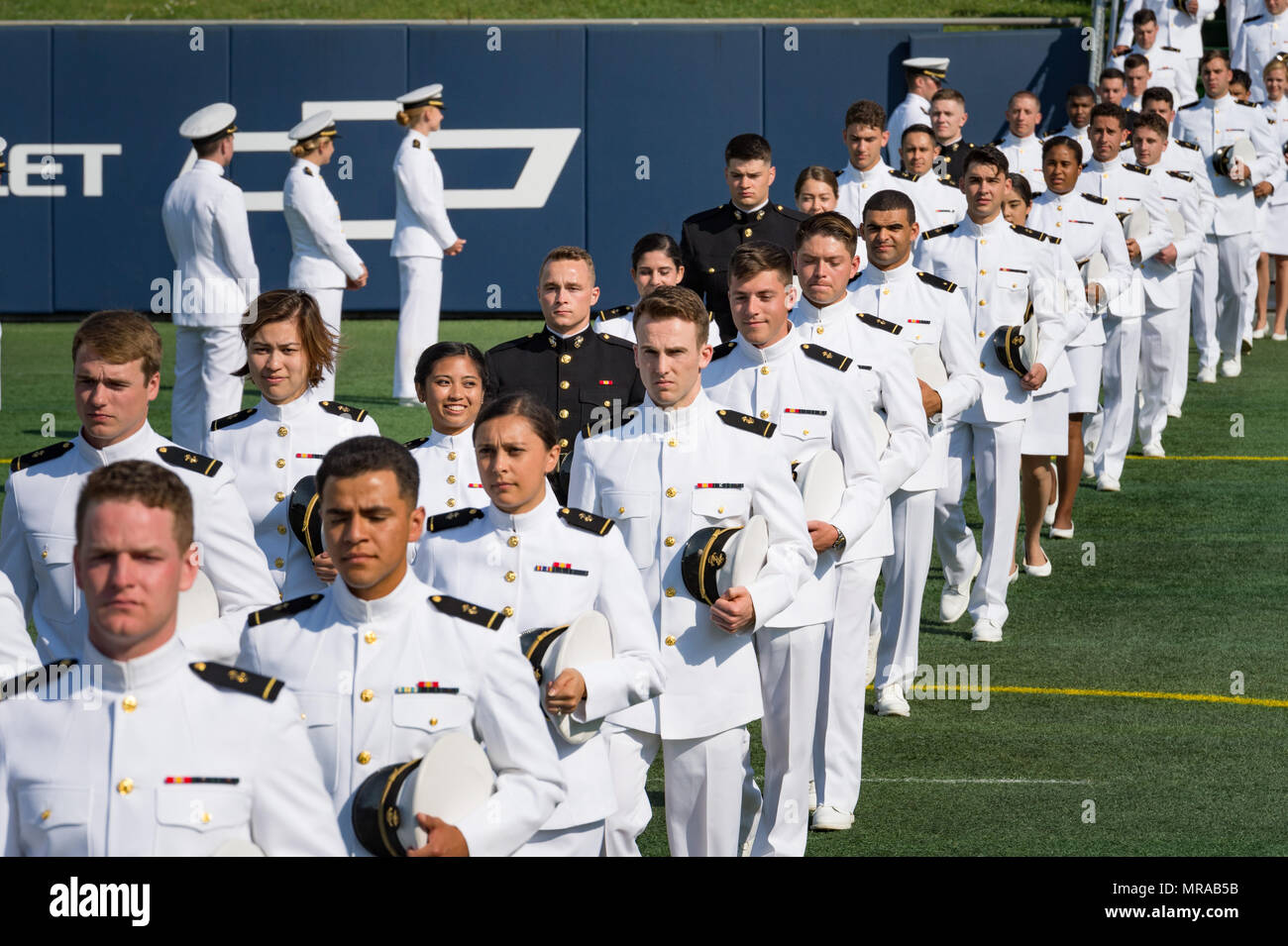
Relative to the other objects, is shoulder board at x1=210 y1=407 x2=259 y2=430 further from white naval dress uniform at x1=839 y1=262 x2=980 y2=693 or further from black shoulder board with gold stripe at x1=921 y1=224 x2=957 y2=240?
black shoulder board with gold stripe at x1=921 y1=224 x2=957 y2=240

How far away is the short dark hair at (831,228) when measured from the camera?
23.5 ft

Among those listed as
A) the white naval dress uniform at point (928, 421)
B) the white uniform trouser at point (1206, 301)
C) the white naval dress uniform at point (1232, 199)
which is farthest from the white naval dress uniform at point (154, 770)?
the white naval dress uniform at point (1232, 199)

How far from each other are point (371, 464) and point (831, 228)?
12.1 feet

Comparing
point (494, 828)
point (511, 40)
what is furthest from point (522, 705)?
point (511, 40)

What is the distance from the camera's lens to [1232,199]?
16547mm

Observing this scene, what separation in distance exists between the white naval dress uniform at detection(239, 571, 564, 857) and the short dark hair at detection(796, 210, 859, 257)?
3616mm

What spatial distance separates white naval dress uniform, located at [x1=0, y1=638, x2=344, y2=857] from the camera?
11.3 ft

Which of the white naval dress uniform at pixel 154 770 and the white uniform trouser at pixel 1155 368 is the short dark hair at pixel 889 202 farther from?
the white uniform trouser at pixel 1155 368

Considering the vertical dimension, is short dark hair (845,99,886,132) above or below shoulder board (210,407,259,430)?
above

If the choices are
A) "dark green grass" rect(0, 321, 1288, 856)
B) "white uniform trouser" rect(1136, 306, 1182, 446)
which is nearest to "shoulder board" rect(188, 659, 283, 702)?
"dark green grass" rect(0, 321, 1288, 856)

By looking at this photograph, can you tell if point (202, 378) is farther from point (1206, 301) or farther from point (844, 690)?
point (1206, 301)

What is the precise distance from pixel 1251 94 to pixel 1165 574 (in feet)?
36.0

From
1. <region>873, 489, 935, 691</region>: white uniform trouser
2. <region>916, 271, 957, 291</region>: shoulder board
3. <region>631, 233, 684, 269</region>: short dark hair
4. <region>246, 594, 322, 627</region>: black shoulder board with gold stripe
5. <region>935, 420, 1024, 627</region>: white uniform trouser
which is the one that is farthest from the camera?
<region>935, 420, 1024, 627</region>: white uniform trouser
